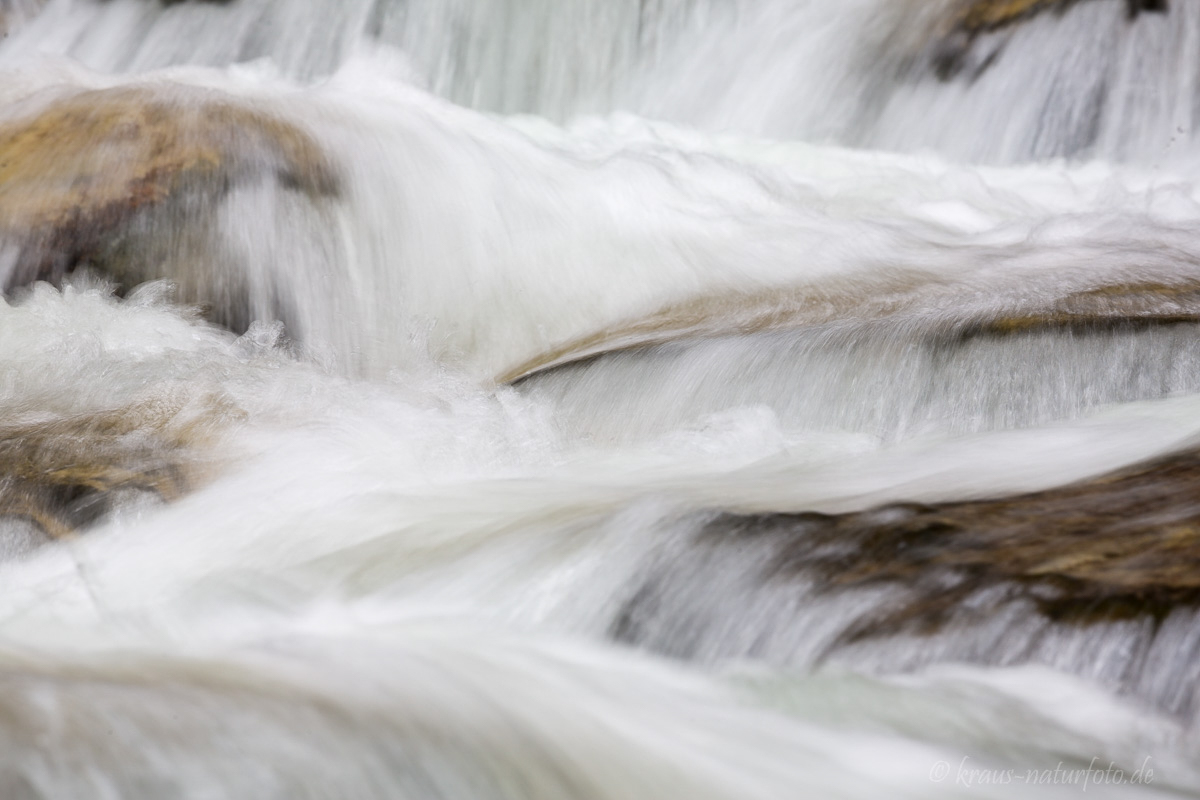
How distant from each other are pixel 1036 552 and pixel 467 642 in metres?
1.14

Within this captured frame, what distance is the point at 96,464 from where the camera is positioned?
3.39m

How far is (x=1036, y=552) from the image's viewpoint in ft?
7.98

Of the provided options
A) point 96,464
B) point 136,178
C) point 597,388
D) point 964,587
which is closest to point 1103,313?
point 597,388

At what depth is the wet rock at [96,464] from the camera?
319cm

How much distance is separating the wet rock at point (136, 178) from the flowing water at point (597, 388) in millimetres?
30

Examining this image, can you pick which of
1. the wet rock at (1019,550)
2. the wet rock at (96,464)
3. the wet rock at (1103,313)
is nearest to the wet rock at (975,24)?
the wet rock at (1103,313)


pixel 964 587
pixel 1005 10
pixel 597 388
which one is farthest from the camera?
pixel 1005 10

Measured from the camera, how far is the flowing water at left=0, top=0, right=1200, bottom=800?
7.20ft

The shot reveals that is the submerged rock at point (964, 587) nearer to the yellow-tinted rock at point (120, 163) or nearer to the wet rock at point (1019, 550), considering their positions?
the wet rock at point (1019, 550)

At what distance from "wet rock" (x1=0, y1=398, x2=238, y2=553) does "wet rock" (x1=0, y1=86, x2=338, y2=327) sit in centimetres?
112

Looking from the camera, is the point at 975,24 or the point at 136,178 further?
the point at 975,24

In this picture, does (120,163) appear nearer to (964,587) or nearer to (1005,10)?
(964,587)

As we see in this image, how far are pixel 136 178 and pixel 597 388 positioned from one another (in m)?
2.16

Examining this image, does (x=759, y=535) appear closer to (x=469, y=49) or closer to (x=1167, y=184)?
(x=1167, y=184)
